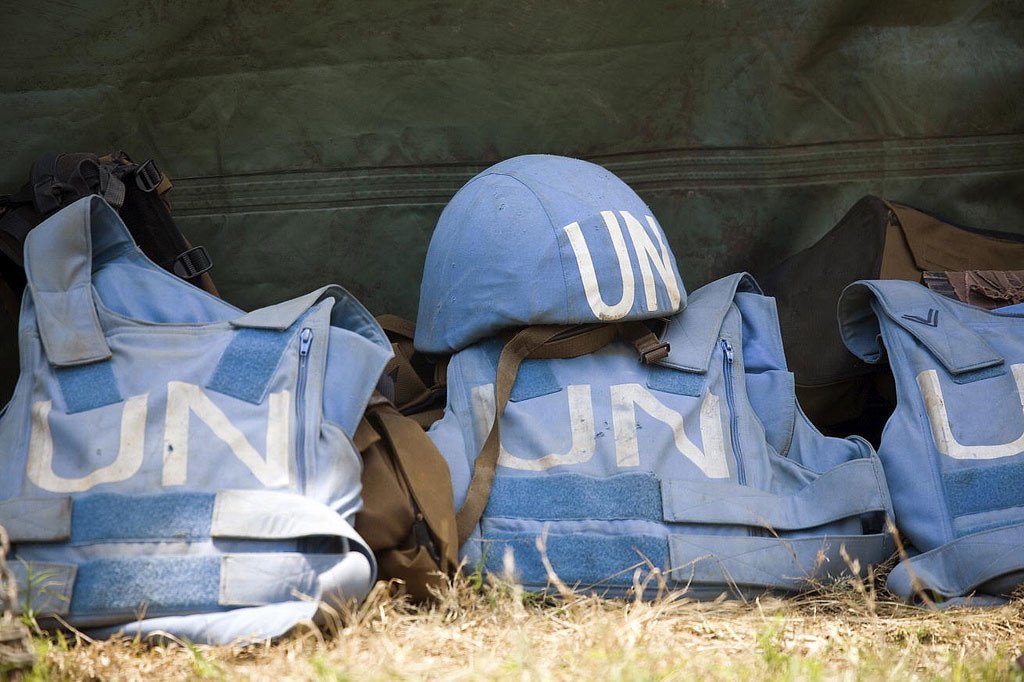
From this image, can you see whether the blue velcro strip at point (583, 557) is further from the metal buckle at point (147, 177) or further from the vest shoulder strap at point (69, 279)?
the metal buckle at point (147, 177)

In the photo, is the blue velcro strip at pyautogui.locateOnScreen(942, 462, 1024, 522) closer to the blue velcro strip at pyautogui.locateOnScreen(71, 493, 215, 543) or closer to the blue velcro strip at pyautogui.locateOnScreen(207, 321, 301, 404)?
the blue velcro strip at pyautogui.locateOnScreen(207, 321, 301, 404)

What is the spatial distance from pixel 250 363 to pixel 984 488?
1.61 meters

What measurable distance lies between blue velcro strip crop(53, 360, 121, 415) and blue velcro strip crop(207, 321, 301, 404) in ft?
0.65

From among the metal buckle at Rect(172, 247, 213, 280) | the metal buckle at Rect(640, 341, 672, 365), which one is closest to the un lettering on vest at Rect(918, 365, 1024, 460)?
the metal buckle at Rect(640, 341, 672, 365)

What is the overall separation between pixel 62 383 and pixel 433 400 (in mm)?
906

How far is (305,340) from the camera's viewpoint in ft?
7.57

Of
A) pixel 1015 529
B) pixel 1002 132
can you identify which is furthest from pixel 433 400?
pixel 1002 132

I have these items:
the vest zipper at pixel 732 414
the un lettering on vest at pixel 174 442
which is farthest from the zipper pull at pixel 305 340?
the vest zipper at pixel 732 414

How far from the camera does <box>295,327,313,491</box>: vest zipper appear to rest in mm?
2180

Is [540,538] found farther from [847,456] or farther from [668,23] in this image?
[668,23]

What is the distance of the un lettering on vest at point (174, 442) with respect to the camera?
2139 millimetres

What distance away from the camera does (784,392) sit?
8.84 feet

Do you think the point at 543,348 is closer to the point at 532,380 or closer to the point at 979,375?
the point at 532,380

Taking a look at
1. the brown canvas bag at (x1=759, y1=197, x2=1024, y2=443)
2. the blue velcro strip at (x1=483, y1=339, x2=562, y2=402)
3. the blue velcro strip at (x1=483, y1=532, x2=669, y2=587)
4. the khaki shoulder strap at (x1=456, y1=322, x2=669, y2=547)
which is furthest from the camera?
the brown canvas bag at (x1=759, y1=197, x2=1024, y2=443)
